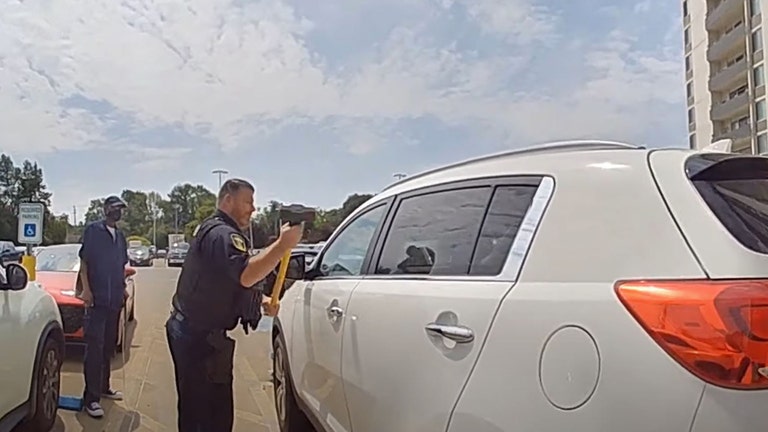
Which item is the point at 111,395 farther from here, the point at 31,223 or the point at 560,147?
the point at 560,147

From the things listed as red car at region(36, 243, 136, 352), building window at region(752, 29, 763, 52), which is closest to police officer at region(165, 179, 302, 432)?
red car at region(36, 243, 136, 352)

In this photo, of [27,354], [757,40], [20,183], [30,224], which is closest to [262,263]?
[27,354]

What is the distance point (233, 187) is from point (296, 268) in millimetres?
644

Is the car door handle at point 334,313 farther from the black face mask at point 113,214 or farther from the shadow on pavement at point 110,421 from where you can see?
the black face mask at point 113,214

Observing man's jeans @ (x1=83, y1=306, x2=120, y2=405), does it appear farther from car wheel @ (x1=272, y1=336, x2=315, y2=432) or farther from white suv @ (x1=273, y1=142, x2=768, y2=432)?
white suv @ (x1=273, y1=142, x2=768, y2=432)

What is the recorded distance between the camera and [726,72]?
3775cm

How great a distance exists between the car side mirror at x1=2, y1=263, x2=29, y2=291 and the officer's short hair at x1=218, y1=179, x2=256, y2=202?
56.8 inches

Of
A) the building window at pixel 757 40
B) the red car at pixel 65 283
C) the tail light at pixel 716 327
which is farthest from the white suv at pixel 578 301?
the building window at pixel 757 40

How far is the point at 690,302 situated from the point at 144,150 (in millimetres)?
28486

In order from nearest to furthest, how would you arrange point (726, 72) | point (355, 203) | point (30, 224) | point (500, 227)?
point (500, 227) → point (355, 203) → point (30, 224) → point (726, 72)

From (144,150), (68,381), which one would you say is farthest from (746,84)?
(68,381)

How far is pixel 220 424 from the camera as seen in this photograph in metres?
3.49

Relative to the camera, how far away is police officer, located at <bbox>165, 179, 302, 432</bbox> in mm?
3262

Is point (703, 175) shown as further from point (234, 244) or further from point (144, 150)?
point (144, 150)
